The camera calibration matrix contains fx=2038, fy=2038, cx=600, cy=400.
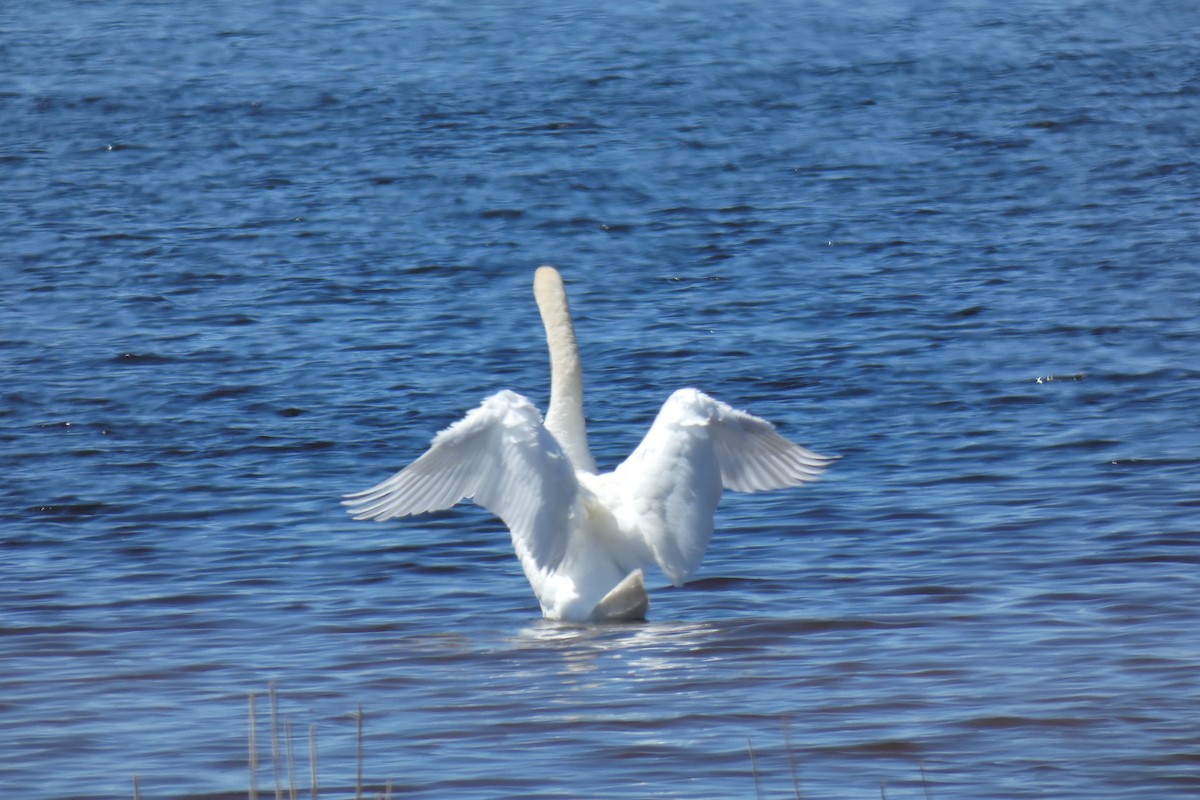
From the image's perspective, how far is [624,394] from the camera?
11477mm

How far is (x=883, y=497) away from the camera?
932 cm

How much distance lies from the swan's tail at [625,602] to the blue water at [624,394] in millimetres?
78

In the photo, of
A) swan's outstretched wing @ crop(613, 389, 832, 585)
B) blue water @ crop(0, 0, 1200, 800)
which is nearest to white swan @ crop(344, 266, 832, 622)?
swan's outstretched wing @ crop(613, 389, 832, 585)

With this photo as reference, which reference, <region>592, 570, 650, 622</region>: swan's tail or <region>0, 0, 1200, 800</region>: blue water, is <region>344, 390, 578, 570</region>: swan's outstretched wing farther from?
<region>0, 0, 1200, 800</region>: blue water

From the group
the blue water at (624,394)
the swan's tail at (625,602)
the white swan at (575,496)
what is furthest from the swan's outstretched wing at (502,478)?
the blue water at (624,394)

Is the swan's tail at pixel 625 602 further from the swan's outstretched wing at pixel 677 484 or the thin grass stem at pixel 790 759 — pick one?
the thin grass stem at pixel 790 759

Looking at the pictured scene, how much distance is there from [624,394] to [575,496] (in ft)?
13.2

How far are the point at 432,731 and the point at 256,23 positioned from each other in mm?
23656

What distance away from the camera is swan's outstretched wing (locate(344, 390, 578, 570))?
7.39m

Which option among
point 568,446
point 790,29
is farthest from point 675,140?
point 568,446

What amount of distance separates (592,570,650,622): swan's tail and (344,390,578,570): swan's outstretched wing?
0.84ft

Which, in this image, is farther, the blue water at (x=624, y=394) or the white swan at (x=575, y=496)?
the white swan at (x=575, y=496)

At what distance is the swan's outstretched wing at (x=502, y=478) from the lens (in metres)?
7.39

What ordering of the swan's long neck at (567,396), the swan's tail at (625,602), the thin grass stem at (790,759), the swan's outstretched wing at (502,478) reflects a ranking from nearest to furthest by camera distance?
the thin grass stem at (790,759) → the swan's tail at (625,602) → the swan's outstretched wing at (502,478) → the swan's long neck at (567,396)
